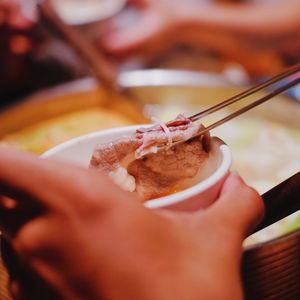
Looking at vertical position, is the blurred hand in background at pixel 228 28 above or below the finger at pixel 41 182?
below

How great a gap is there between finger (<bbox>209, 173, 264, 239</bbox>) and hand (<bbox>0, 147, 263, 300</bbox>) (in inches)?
2.5

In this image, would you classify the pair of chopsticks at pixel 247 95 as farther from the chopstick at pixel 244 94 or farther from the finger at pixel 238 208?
the finger at pixel 238 208

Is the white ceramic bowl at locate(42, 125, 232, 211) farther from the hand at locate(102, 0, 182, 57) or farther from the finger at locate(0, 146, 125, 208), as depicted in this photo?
the hand at locate(102, 0, 182, 57)

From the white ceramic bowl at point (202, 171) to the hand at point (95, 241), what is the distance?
0.24 ft

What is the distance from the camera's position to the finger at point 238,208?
596 millimetres

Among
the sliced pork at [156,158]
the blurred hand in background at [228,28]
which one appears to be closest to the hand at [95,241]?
the sliced pork at [156,158]

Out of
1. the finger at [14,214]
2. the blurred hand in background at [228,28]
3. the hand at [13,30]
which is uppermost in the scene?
the finger at [14,214]

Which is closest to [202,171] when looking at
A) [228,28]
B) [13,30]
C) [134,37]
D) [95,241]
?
[95,241]

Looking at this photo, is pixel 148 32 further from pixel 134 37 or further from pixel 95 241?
pixel 95 241

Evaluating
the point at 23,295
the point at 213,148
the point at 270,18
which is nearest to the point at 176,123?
the point at 213,148

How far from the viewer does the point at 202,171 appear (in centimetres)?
72

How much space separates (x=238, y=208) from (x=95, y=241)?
200 millimetres

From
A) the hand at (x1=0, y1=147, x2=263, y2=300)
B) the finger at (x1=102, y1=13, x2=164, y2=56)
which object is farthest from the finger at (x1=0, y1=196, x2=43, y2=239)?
the finger at (x1=102, y1=13, x2=164, y2=56)

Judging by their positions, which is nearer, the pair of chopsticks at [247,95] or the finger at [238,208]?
the finger at [238,208]
